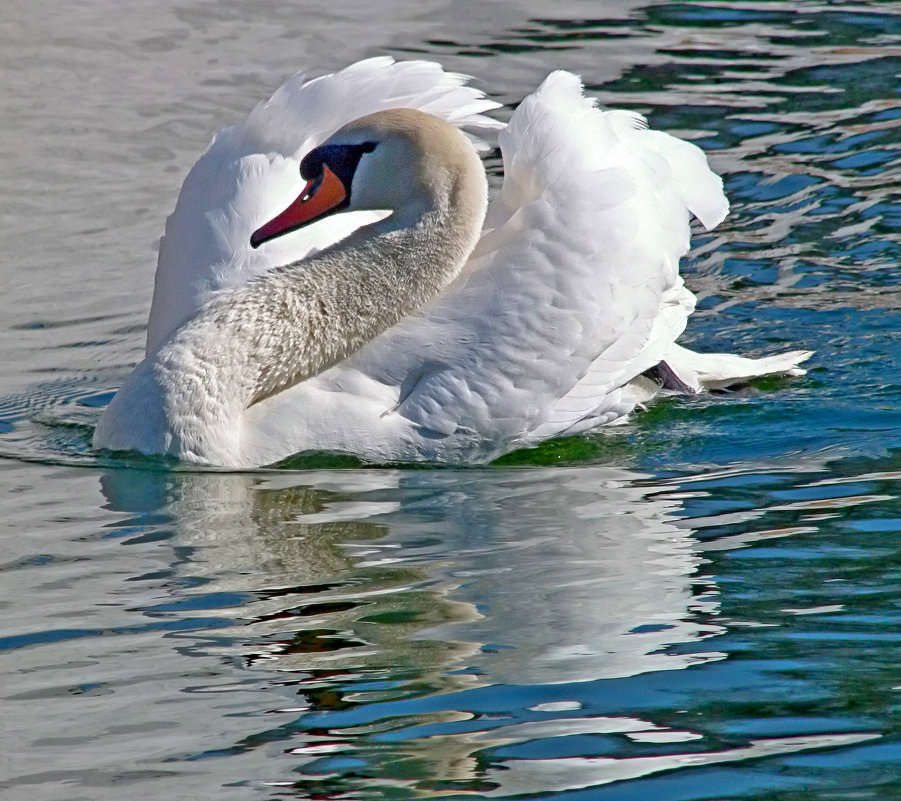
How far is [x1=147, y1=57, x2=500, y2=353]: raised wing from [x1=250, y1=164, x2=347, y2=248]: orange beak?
0.36 m

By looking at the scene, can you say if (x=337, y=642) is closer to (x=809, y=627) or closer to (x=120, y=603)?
(x=120, y=603)

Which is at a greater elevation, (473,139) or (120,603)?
(473,139)

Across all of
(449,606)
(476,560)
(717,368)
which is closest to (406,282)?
(717,368)

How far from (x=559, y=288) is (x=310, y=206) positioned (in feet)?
3.07

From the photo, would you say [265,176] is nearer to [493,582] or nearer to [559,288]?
[559,288]

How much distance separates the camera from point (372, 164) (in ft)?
19.2

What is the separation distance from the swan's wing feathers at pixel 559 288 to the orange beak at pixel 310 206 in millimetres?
510

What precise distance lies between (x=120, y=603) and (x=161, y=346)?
166 centimetres

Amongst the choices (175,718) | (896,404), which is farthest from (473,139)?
(175,718)

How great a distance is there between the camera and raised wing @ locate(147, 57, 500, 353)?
20.5 ft

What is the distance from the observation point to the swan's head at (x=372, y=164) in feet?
19.2

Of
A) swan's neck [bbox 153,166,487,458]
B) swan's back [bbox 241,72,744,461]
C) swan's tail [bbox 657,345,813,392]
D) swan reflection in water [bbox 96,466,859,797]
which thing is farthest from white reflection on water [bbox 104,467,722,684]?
swan's tail [bbox 657,345,813,392]

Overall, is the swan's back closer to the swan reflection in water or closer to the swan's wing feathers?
the swan's wing feathers

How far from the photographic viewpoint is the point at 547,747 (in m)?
3.30
